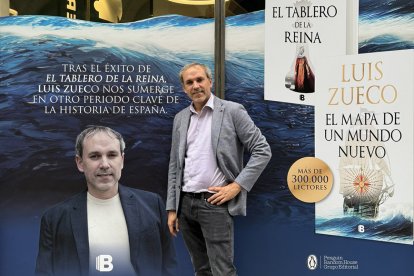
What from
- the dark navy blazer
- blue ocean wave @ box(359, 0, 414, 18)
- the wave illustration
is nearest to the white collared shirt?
the dark navy blazer

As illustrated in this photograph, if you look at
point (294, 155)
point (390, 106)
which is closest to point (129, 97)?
A: point (294, 155)

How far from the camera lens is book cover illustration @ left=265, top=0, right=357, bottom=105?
3.71 meters

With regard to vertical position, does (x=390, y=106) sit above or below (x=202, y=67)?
below

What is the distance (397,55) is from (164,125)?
6.36ft

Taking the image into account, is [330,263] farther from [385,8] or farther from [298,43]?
[385,8]

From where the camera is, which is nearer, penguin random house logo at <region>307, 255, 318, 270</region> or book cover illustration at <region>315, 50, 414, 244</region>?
book cover illustration at <region>315, 50, 414, 244</region>

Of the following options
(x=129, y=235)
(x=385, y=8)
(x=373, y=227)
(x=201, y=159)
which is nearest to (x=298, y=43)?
(x=385, y=8)

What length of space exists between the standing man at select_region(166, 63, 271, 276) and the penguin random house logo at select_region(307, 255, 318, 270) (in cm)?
90

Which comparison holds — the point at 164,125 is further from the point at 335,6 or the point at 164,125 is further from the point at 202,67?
the point at 335,6

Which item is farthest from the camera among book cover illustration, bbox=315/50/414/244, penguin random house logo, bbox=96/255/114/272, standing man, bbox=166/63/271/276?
penguin random house logo, bbox=96/255/114/272

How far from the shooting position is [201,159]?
10.3ft

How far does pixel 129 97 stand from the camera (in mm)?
3783

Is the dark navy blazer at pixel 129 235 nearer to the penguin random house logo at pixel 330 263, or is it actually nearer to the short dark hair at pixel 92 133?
the short dark hair at pixel 92 133

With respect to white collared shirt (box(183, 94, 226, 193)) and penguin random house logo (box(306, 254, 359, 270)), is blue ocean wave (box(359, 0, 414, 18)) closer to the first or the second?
white collared shirt (box(183, 94, 226, 193))
